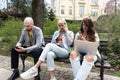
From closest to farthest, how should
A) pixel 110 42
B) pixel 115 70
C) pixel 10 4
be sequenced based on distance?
pixel 115 70 → pixel 110 42 → pixel 10 4

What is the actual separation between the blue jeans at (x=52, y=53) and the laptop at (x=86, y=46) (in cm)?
38

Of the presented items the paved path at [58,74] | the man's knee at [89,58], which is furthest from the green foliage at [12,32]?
the man's knee at [89,58]

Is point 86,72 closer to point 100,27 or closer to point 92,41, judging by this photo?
point 92,41

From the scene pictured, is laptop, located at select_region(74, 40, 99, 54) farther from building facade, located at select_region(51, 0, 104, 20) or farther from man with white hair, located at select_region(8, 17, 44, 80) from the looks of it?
building facade, located at select_region(51, 0, 104, 20)

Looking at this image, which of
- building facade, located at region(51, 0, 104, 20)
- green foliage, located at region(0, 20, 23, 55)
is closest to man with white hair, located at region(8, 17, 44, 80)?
green foliage, located at region(0, 20, 23, 55)

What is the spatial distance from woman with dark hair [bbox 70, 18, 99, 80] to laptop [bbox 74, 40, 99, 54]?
0.23 ft

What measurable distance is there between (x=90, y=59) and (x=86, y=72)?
0.26 m

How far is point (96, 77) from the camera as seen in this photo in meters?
7.62

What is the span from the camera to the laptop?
6512mm

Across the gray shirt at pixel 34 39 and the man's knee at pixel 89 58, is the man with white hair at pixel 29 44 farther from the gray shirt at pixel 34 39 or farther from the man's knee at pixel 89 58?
the man's knee at pixel 89 58

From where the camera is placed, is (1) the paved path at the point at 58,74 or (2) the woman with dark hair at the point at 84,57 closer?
(2) the woman with dark hair at the point at 84,57

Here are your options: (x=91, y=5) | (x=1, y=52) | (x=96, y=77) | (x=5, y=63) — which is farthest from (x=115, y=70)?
(x=91, y=5)

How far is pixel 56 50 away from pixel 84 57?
72cm

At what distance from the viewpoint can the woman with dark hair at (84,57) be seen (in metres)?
6.30
